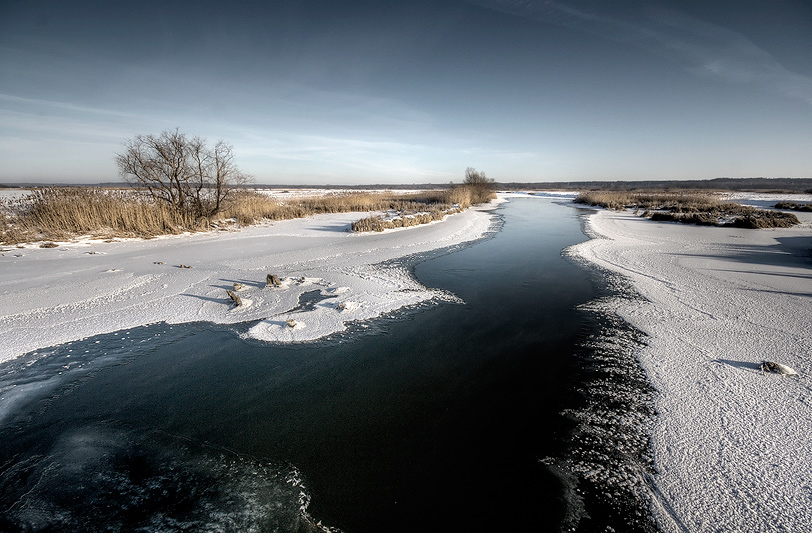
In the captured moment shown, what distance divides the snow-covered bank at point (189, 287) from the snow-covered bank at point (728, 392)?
3891mm

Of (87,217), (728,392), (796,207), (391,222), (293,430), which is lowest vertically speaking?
(293,430)

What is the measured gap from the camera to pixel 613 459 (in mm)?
2617

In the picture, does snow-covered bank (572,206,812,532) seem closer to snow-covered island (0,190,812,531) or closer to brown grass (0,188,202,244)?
snow-covered island (0,190,812,531)

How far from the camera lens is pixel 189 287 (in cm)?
647

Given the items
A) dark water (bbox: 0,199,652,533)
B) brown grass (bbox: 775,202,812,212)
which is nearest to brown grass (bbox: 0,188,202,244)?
dark water (bbox: 0,199,652,533)

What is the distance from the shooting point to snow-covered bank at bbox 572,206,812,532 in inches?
86.0

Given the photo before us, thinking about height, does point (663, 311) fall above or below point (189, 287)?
below

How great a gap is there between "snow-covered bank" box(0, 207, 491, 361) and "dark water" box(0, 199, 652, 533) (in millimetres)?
485

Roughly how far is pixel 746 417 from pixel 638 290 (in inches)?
163

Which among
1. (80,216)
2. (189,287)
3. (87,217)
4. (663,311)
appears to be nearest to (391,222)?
(189,287)

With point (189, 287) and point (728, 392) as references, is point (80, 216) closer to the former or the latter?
point (189, 287)

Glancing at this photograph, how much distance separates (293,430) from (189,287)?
486 centimetres

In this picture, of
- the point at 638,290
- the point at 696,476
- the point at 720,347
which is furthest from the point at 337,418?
the point at 638,290

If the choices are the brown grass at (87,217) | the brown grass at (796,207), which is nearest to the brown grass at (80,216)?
the brown grass at (87,217)
